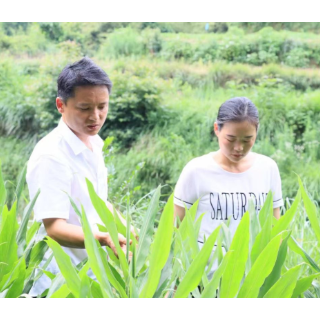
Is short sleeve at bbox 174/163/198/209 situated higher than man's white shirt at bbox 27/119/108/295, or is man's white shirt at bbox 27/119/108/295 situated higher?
man's white shirt at bbox 27/119/108/295

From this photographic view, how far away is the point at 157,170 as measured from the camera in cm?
550

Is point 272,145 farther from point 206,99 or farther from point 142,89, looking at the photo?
point 142,89

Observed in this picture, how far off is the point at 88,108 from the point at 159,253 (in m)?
0.76

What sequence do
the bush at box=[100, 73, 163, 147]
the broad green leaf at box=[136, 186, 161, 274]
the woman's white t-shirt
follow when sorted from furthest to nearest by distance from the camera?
the bush at box=[100, 73, 163, 147] < the woman's white t-shirt < the broad green leaf at box=[136, 186, 161, 274]

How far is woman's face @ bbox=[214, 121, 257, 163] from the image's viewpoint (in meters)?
1.76

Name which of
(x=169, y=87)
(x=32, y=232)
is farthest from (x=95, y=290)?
(x=169, y=87)

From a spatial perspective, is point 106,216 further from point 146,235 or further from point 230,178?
point 230,178

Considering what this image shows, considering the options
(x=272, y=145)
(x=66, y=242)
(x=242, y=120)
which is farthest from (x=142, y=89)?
(x=66, y=242)

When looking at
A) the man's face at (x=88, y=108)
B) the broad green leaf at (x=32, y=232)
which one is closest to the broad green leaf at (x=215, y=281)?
the broad green leaf at (x=32, y=232)

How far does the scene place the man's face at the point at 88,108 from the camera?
1411 millimetres

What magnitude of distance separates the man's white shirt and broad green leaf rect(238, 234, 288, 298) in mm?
593

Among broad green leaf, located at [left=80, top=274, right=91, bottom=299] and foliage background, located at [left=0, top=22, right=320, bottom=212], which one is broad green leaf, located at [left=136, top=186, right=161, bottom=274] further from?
foliage background, located at [left=0, top=22, right=320, bottom=212]

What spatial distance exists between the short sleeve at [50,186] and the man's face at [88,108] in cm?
13

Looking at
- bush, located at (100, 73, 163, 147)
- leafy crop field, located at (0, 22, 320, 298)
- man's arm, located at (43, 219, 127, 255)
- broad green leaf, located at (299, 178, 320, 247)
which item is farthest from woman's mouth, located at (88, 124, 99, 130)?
bush, located at (100, 73, 163, 147)
